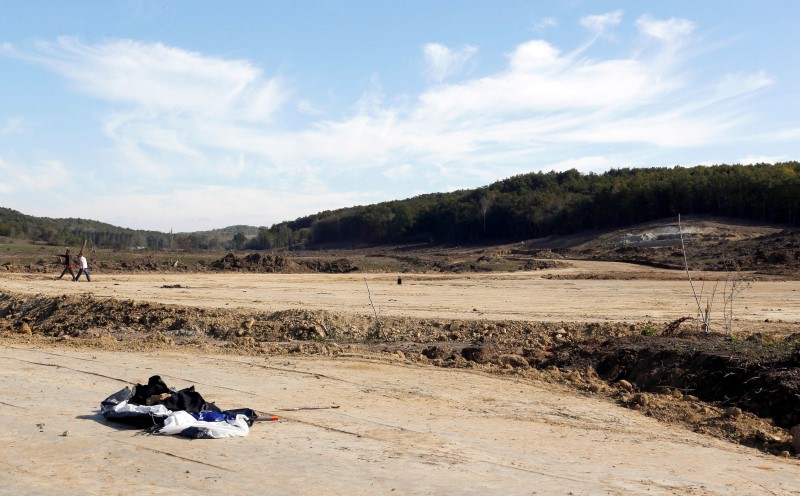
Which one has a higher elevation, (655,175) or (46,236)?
(655,175)

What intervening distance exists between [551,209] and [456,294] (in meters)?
53.3

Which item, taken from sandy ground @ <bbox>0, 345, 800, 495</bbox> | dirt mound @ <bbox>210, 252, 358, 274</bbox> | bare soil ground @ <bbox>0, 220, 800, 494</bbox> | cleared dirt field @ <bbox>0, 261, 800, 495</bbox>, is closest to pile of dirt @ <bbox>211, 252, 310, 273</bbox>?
dirt mound @ <bbox>210, 252, 358, 274</bbox>

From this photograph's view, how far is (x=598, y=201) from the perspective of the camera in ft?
247

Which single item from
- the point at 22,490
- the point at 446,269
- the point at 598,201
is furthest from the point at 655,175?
the point at 22,490

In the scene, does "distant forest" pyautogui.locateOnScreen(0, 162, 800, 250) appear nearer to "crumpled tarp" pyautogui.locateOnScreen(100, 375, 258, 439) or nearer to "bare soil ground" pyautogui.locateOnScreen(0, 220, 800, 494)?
"bare soil ground" pyautogui.locateOnScreen(0, 220, 800, 494)

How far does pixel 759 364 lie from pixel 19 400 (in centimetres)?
1022

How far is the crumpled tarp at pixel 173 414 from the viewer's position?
8.67m

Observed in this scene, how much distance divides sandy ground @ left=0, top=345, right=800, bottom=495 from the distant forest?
5444 cm

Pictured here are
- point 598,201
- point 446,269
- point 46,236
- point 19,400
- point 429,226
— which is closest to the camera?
point 19,400

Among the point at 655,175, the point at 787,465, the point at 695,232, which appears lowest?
the point at 787,465

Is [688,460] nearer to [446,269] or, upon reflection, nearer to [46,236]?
[446,269]

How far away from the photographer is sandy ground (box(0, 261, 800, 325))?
72.3 ft

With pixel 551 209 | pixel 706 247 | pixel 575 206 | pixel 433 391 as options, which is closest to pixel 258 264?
pixel 706 247

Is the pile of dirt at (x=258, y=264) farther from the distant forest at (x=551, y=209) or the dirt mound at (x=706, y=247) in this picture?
the distant forest at (x=551, y=209)
